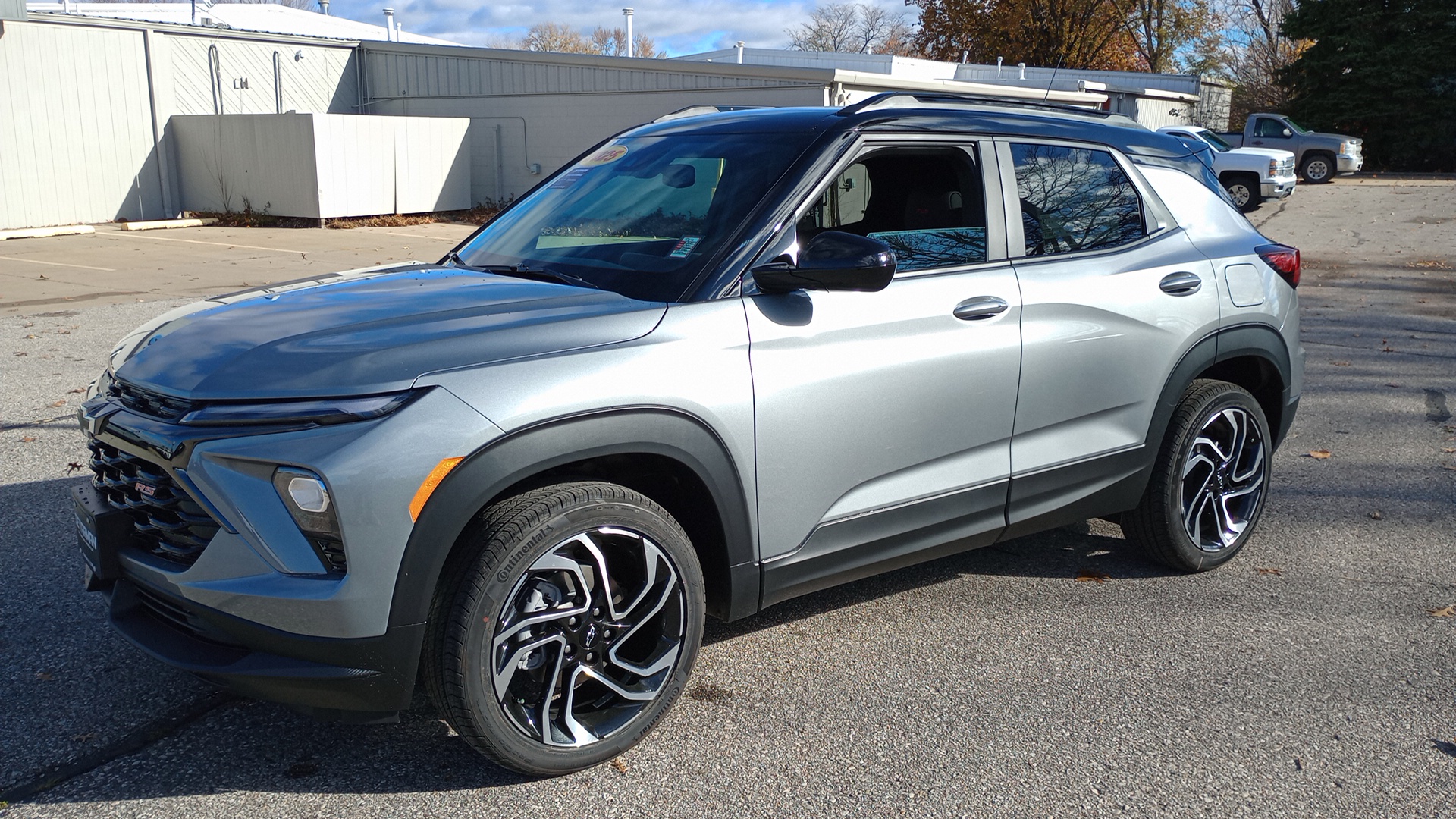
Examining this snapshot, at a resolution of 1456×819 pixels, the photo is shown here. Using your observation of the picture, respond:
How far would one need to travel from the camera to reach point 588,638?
3018 millimetres

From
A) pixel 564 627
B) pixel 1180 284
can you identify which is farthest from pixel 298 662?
pixel 1180 284

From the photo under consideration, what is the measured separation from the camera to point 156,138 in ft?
75.4

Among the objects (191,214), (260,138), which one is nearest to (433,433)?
(260,138)

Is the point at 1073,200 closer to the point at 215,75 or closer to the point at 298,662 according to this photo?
the point at 298,662

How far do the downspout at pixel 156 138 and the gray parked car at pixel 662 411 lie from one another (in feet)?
72.0

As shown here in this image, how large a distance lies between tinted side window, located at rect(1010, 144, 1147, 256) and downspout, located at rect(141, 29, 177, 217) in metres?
23.1

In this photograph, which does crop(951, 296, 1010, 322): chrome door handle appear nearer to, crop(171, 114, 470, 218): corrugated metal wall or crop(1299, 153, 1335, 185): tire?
crop(171, 114, 470, 218): corrugated metal wall

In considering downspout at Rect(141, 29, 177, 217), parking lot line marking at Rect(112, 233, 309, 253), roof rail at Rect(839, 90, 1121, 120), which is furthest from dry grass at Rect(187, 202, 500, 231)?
roof rail at Rect(839, 90, 1121, 120)

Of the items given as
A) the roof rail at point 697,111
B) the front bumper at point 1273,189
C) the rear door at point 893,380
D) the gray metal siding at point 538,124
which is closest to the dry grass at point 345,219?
the gray metal siding at point 538,124

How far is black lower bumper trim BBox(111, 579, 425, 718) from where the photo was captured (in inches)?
104

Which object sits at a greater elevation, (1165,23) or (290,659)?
(1165,23)

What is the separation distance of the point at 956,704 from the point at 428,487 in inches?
70.3

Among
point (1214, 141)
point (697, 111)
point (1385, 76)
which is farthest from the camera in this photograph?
point (1385, 76)

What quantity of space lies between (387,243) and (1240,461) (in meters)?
16.3
